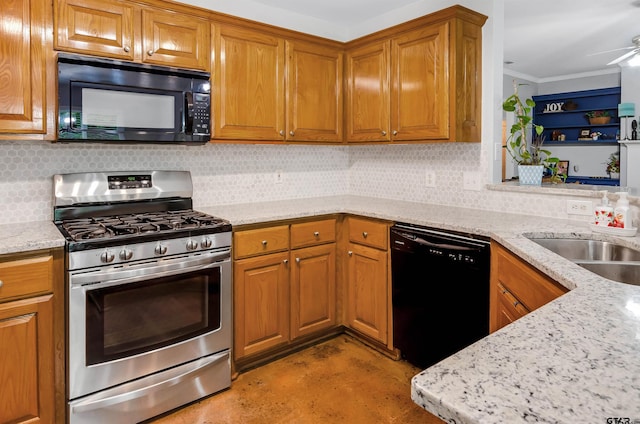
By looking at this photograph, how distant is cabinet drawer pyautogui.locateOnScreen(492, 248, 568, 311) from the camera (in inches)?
60.6

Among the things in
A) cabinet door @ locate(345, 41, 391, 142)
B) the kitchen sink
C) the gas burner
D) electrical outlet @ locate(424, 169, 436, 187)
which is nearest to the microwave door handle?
the gas burner

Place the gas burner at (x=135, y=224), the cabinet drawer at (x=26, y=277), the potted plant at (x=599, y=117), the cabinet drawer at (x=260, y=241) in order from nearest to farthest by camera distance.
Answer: the cabinet drawer at (x=26, y=277) < the gas burner at (x=135, y=224) < the cabinet drawer at (x=260, y=241) < the potted plant at (x=599, y=117)

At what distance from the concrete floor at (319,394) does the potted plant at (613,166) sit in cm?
597

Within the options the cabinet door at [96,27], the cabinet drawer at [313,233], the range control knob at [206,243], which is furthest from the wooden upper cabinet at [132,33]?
the cabinet drawer at [313,233]

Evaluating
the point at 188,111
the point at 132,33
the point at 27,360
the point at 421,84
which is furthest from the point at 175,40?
the point at 27,360

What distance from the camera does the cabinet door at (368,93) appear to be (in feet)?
9.94

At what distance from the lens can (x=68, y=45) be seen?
2139mm

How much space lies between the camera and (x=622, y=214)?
199 centimetres

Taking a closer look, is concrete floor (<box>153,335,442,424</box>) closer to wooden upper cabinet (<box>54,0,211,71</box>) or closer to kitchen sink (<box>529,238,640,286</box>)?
kitchen sink (<box>529,238,640,286</box>)

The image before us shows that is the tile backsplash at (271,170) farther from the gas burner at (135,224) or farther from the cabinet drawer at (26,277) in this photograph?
the cabinet drawer at (26,277)

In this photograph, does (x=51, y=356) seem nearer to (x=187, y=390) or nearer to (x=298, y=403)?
(x=187, y=390)

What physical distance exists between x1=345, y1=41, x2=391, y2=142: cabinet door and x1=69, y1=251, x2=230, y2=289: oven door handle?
1425mm

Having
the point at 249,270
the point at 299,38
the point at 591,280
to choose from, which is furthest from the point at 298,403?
the point at 299,38

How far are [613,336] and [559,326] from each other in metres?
0.10
